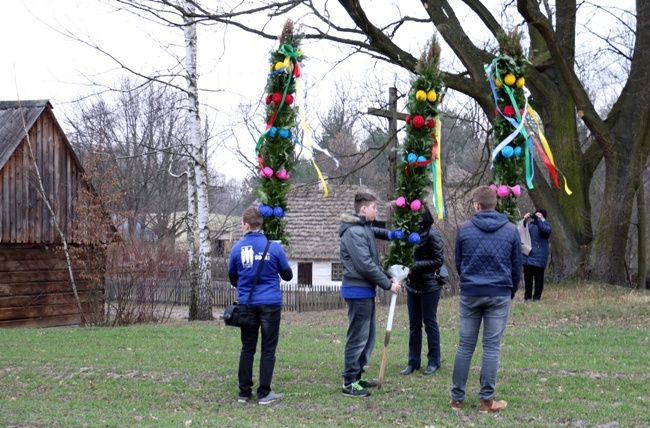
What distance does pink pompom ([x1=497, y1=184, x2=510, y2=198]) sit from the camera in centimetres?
921

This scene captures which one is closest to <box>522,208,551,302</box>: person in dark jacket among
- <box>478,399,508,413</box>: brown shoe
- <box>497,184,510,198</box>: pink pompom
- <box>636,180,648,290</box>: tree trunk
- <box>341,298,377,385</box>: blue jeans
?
<box>497,184,510,198</box>: pink pompom

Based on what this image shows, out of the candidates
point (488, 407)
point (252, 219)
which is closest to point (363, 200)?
point (252, 219)

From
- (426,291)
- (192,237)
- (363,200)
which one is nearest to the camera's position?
(363,200)

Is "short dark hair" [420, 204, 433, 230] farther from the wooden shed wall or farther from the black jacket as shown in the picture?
the wooden shed wall

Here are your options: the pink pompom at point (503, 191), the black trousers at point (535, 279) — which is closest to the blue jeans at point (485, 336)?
the pink pompom at point (503, 191)

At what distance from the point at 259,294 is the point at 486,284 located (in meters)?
2.28

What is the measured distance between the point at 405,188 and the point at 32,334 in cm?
969

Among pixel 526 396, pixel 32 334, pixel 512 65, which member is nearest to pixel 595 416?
pixel 526 396

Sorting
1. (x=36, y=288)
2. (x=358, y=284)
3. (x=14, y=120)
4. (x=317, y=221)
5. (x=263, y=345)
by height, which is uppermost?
(x=14, y=120)

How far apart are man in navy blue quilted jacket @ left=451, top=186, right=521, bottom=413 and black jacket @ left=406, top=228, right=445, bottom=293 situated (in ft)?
4.28

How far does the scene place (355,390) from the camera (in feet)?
24.9

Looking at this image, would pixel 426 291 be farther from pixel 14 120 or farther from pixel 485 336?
pixel 14 120

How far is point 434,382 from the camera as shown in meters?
8.09

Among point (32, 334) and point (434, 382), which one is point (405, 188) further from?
point (32, 334)
